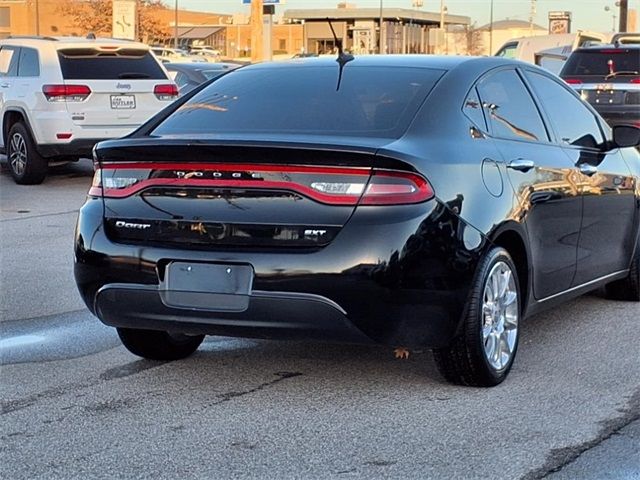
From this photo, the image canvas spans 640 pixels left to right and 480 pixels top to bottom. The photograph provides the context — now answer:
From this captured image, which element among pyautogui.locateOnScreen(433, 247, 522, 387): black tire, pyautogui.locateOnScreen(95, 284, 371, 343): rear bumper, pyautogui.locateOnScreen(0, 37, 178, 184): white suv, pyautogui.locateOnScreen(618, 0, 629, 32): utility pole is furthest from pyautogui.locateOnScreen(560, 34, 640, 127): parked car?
pyautogui.locateOnScreen(618, 0, 629, 32): utility pole

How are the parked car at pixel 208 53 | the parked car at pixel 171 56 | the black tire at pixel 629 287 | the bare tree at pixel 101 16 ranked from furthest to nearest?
the bare tree at pixel 101 16 < the parked car at pixel 208 53 < the parked car at pixel 171 56 < the black tire at pixel 629 287

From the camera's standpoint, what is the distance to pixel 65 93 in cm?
1409

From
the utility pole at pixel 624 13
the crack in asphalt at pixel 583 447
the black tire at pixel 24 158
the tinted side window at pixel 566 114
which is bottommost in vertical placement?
the crack in asphalt at pixel 583 447

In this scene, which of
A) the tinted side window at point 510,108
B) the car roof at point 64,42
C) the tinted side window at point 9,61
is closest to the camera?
the tinted side window at point 510,108

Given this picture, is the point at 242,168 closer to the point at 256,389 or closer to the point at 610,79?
the point at 256,389

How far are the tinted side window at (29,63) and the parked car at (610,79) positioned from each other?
8.37 meters

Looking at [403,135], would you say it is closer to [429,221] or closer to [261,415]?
[429,221]

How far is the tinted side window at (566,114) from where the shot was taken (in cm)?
663

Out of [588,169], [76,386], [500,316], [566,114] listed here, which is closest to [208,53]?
[566,114]

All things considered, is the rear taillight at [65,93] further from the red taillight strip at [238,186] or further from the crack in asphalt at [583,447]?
the crack in asphalt at [583,447]

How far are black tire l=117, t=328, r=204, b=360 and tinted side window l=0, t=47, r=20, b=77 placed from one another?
9.55m

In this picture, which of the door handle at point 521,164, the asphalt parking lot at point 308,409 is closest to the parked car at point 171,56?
the asphalt parking lot at point 308,409

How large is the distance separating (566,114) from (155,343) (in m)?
2.73

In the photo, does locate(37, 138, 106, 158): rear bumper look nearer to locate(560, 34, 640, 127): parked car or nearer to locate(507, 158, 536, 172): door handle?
locate(560, 34, 640, 127): parked car
